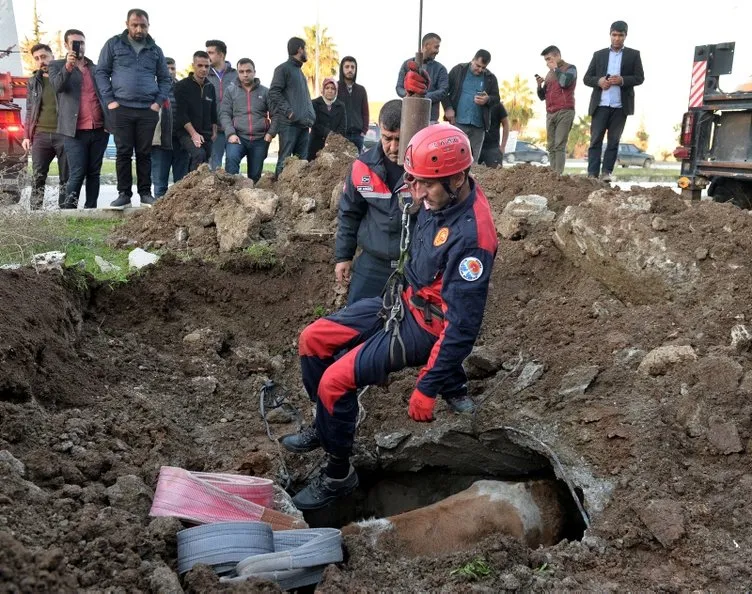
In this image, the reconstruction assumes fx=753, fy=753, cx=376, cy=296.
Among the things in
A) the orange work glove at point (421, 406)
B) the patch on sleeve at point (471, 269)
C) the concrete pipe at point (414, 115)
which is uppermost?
the concrete pipe at point (414, 115)

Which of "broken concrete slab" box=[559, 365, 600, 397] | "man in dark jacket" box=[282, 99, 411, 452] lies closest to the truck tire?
"broken concrete slab" box=[559, 365, 600, 397]

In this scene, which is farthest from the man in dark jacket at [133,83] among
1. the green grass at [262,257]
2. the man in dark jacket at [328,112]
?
the green grass at [262,257]

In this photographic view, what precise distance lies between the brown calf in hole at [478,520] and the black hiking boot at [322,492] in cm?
29

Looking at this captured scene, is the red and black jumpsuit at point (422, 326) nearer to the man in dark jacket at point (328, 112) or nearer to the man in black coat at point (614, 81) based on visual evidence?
the man in black coat at point (614, 81)

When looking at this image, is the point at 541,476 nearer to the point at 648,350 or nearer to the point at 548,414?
the point at 548,414

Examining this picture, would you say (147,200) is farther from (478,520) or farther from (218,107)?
(478,520)

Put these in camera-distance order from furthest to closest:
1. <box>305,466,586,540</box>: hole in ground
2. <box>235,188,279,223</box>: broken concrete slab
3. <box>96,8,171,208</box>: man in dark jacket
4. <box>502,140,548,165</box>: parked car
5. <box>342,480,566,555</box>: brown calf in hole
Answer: <box>502,140,548,165</box>: parked car < <box>96,8,171,208</box>: man in dark jacket < <box>235,188,279,223</box>: broken concrete slab < <box>305,466,586,540</box>: hole in ground < <box>342,480,566,555</box>: brown calf in hole

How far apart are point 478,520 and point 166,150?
24.5ft

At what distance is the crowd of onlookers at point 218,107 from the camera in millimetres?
8711

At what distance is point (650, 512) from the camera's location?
351 cm

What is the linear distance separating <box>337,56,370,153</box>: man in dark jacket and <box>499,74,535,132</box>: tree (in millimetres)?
44003

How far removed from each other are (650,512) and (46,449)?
111 inches

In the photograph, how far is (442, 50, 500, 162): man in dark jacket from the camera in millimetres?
9727

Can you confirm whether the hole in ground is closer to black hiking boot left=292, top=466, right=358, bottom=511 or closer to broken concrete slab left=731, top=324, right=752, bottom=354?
black hiking boot left=292, top=466, right=358, bottom=511
